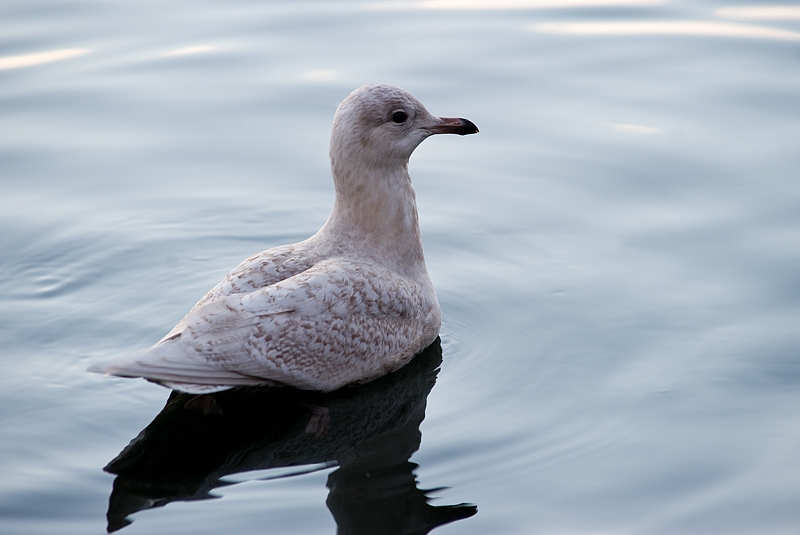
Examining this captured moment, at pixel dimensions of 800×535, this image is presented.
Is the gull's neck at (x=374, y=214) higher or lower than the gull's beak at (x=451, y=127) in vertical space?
lower

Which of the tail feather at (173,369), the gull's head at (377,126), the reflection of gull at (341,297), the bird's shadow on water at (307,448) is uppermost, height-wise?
the gull's head at (377,126)

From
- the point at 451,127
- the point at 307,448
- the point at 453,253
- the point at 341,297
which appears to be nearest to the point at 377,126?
the point at 451,127

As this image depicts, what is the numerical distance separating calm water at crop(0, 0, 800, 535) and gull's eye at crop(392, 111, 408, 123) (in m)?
1.30

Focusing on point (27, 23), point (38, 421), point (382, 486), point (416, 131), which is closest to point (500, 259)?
point (416, 131)

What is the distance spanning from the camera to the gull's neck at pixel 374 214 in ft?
21.8

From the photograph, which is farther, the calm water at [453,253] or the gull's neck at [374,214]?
the gull's neck at [374,214]

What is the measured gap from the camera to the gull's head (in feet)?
21.3

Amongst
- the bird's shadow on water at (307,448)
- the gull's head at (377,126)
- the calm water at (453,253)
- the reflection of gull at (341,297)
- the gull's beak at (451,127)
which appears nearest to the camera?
the bird's shadow on water at (307,448)

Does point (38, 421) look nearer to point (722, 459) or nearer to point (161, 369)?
point (161, 369)

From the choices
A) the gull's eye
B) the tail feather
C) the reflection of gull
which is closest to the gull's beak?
the reflection of gull

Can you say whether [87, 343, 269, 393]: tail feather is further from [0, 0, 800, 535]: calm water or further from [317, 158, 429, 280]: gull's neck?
[317, 158, 429, 280]: gull's neck

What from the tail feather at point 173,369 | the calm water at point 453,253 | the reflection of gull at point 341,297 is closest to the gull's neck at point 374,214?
the reflection of gull at point 341,297

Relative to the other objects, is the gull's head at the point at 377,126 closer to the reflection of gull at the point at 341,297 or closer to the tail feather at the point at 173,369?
the reflection of gull at the point at 341,297

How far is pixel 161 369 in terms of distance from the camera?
5.45 metres
